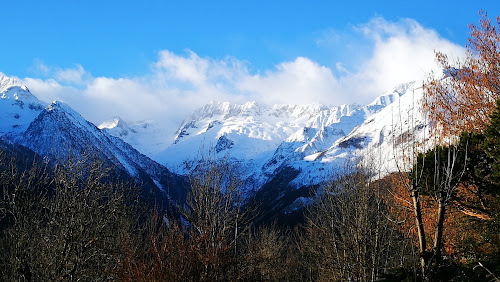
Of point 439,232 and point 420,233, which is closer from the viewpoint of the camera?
point 439,232

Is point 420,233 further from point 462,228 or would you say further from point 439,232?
point 462,228

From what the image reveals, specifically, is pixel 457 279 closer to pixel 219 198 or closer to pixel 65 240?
pixel 219 198

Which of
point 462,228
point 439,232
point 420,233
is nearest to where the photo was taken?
point 439,232

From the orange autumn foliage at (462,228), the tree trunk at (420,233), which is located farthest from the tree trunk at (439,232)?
the orange autumn foliage at (462,228)

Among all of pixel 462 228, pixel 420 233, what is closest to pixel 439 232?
pixel 420 233

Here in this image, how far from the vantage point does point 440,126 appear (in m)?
15.9

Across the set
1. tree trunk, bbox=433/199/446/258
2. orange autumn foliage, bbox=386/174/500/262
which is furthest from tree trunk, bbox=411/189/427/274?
orange autumn foliage, bbox=386/174/500/262

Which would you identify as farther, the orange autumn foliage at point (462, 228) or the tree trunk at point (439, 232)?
the orange autumn foliage at point (462, 228)

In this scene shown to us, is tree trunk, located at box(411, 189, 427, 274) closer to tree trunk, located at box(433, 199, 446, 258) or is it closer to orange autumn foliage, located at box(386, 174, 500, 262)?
tree trunk, located at box(433, 199, 446, 258)

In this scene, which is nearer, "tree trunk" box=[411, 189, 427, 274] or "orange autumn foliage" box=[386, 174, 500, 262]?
"tree trunk" box=[411, 189, 427, 274]

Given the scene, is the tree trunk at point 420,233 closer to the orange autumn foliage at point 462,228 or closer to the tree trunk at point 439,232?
the tree trunk at point 439,232

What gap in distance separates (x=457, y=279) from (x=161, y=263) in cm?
916

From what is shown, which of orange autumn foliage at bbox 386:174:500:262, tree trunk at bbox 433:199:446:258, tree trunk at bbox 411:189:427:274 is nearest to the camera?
tree trunk at bbox 433:199:446:258

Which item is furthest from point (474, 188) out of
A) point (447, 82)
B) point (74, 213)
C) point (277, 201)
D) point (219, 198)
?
point (277, 201)
